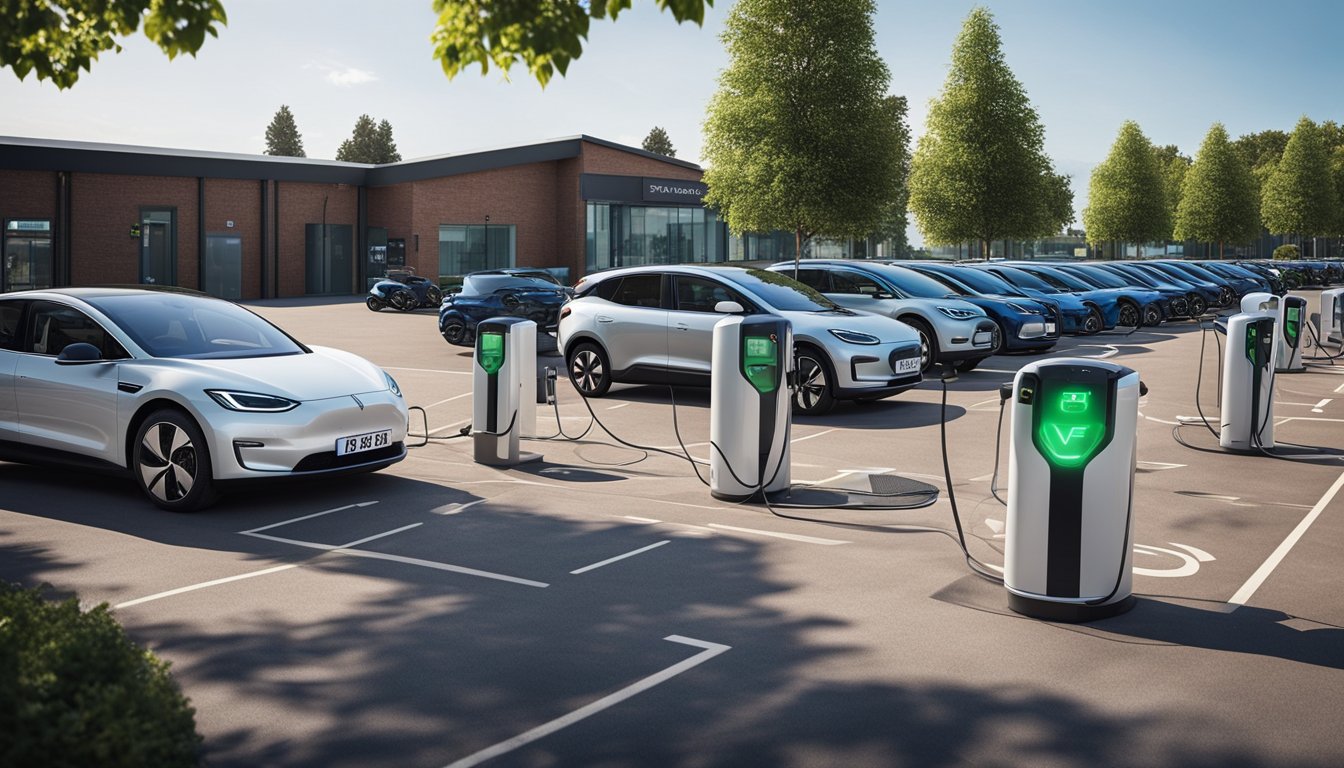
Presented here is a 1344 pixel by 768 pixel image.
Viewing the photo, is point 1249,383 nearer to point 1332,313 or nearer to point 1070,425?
point 1070,425

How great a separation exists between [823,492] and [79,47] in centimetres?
560

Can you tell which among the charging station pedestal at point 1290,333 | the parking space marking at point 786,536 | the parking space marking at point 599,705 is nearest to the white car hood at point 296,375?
the parking space marking at point 786,536

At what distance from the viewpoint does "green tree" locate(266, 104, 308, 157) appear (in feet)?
450

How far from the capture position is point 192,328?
9.35 metres

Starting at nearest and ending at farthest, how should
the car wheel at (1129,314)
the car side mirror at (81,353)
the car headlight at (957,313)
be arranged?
the car side mirror at (81,353)
the car headlight at (957,313)
the car wheel at (1129,314)

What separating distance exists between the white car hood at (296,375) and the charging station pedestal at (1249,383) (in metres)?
7.28

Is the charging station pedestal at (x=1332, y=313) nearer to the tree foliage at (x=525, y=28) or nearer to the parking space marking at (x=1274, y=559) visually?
the parking space marking at (x=1274, y=559)

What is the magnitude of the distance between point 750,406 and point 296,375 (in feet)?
10.6

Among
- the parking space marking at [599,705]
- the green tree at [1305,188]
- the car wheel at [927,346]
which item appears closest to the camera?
the parking space marking at [599,705]

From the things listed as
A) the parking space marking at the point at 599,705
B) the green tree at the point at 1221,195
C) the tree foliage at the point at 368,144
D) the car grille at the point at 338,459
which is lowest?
the parking space marking at the point at 599,705

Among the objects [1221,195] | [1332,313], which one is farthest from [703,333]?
[1221,195]

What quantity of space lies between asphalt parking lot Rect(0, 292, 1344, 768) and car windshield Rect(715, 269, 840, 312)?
3859mm

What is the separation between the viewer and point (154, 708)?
3404 millimetres

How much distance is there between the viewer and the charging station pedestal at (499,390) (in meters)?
10.4
